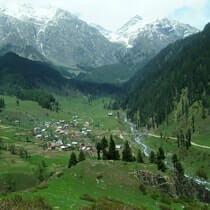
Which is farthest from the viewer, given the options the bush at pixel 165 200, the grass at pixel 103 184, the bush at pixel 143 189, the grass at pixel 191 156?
the grass at pixel 191 156

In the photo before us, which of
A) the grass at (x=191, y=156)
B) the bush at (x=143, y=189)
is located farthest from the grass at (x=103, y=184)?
the grass at (x=191, y=156)

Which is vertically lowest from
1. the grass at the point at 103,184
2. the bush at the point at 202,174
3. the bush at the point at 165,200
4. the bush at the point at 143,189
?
the bush at the point at 202,174

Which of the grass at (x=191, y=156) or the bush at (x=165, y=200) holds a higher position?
the bush at (x=165, y=200)

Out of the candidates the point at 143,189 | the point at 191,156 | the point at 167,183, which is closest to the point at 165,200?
the point at 143,189

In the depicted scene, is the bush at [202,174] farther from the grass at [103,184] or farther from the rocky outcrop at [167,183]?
the grass at [103,184]

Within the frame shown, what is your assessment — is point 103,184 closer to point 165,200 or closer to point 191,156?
point 165,200

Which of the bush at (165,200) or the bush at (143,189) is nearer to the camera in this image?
the bush at (165,200)

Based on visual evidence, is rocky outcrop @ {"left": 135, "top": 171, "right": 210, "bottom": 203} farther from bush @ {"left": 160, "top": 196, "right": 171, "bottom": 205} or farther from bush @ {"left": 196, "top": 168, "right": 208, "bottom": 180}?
bush @ {"left": 196, "top": 168, "right": 208, "bottom": 180}

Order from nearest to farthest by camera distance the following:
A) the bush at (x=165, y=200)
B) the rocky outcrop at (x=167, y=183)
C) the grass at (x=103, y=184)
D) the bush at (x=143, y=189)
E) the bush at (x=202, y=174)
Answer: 1. the grass at (x=103, y=184)
2. the bush at (x=165, y=200)
3. the bush at (x=143, y=189)
4. the rocky outcrop at (x=167, y=183)
5. the bush at (x=202, y=174)

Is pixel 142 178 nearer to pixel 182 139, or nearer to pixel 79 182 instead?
pixel 79 182

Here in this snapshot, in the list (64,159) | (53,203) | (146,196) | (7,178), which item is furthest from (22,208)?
(64,159)

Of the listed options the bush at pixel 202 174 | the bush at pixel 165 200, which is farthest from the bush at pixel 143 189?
the bush at pixel 202 174

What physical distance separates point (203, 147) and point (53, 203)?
467 ft

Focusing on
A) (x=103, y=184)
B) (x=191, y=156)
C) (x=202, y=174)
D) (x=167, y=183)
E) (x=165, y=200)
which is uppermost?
(x=103, y=184)
